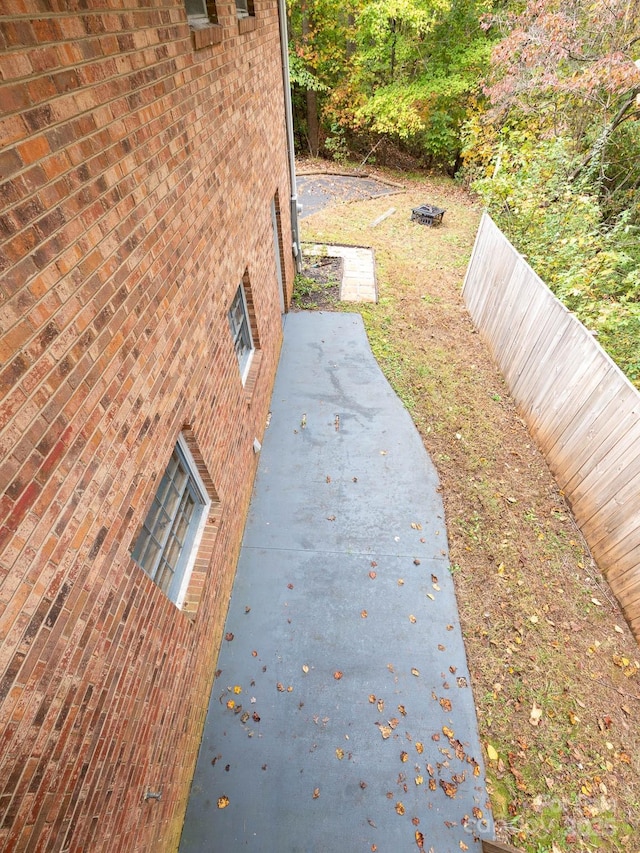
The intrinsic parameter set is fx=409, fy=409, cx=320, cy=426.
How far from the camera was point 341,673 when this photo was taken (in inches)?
161

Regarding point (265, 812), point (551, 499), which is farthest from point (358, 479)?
point (265, 812)

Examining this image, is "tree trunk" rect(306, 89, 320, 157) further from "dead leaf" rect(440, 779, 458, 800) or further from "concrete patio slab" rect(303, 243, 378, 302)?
"dead leaf" rect(440, 779, 458, 800)

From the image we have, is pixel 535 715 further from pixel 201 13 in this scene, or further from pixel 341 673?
pixel 201 13

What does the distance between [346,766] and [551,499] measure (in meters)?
4.01

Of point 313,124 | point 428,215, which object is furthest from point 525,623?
point 313,124

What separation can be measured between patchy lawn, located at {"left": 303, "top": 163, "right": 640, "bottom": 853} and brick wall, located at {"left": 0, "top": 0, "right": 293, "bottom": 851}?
2912mm

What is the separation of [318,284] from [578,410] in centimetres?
639

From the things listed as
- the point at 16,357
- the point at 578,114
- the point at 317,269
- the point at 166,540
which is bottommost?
the point at 317,269

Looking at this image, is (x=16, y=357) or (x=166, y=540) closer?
(x=16, y=357)

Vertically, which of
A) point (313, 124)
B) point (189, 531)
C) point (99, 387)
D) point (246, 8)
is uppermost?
point (246, 8)

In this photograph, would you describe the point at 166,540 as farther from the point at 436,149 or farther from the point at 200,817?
the point at 436,149

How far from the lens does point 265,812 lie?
11.1ft

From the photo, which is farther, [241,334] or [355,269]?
[355,269]

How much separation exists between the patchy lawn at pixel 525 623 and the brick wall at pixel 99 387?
291cm
